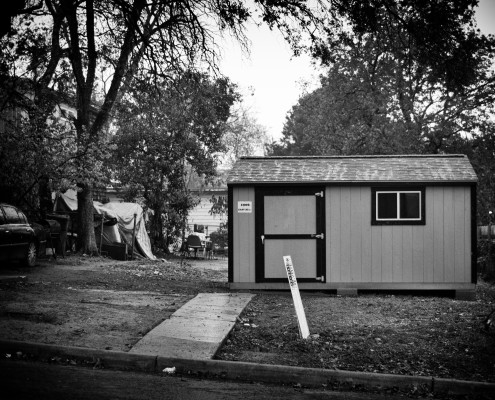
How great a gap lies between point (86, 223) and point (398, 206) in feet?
45.1

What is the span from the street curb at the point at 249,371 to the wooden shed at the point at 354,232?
7.19 m

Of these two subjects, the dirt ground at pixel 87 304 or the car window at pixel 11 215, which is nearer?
the dirt ground at pixel 87 304

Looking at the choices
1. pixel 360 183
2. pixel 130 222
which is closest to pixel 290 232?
pixel 360 183

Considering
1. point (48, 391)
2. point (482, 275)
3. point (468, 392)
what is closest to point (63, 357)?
point (48, 391)

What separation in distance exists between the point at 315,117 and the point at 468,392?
2999cm

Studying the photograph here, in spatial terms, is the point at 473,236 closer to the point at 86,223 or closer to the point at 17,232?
the point at 17,232

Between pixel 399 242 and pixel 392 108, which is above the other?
pixel 392 108

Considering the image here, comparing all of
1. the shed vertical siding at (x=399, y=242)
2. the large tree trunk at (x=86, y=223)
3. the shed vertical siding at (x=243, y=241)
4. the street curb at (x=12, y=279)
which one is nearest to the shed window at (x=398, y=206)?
the shed vertical siding at (x=399, y=242)

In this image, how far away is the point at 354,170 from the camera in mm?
14539

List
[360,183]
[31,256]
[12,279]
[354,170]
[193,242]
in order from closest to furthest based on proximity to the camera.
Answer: [12,279]
[360,183]
[354,170]
[31,256]
[193,242]

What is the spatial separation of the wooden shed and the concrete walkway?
2413mm

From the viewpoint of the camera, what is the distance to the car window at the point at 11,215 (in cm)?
1630

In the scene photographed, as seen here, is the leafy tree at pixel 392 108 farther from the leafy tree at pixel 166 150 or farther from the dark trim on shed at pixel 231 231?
the dark trim on shed at pixel 231 231

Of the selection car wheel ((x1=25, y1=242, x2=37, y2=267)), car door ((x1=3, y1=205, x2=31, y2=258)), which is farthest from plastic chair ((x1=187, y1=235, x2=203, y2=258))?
Result: car door ((x1=3, y1=205, x2=31, y2=258))
